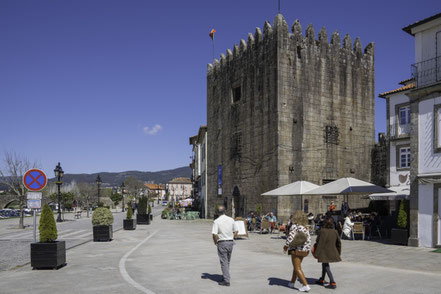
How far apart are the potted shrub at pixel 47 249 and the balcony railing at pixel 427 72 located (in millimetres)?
13193

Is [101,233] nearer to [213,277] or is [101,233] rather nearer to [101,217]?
[101,217]

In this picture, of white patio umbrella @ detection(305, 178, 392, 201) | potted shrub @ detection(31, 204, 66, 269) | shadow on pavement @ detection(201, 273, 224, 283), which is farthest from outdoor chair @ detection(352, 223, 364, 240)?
potted shrub @ detection(31, 204, 66, 269)

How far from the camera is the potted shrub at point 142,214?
1264 inches

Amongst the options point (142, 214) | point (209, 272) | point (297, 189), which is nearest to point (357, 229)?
point (297, 189)

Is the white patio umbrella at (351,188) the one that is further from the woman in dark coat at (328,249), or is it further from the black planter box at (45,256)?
the black planter box at (45,256)

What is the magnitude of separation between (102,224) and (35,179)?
693cm

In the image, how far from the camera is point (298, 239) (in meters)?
7.86

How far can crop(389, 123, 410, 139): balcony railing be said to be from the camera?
95.2 ft

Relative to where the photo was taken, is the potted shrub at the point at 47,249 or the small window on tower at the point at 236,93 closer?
the potted shrub at the point at 47,249

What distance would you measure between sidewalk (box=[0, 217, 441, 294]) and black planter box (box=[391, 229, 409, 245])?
1.03 meters

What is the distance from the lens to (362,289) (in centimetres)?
802

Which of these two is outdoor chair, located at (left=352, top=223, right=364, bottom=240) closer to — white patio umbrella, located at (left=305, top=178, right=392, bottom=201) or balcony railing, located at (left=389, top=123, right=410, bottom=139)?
white patio umbrella, located at (left=305, top=178, right=392, bottom=201)

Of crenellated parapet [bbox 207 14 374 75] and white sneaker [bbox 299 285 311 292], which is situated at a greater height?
crenellated parapet [bbox 207 14 374 75]

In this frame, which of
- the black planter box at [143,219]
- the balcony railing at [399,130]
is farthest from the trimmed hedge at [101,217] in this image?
the balcony railing at [399,130]
